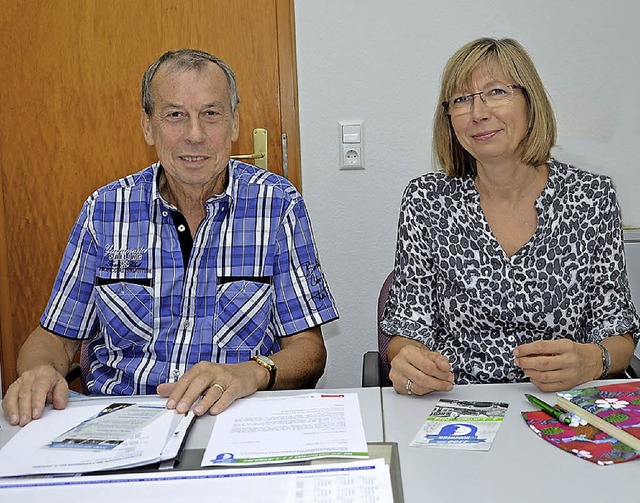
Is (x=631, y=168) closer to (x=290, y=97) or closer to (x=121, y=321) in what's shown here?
(x=290, y=97)

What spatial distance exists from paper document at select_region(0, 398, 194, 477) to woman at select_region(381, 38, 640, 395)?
0.64 meters

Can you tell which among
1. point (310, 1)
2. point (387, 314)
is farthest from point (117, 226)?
point (310, 1)

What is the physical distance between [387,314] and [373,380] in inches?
7.2

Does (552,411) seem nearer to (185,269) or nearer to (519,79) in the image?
(519,79)

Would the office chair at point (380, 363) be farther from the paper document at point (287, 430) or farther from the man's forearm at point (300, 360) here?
the paper document at point (287, 430)

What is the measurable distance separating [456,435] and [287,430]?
11.1 inches

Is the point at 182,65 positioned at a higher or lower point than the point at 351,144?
higher

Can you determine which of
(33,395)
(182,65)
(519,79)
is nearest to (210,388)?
(33,395)

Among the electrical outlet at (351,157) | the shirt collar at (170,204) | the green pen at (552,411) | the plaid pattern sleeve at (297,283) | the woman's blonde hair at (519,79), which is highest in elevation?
the woman's blonde hair at (519,79)

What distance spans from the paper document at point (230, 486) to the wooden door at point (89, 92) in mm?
1736

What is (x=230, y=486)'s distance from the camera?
109 cm

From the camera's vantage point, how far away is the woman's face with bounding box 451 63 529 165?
1765mm

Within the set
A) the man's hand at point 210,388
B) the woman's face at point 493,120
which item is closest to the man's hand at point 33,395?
the man's hand at point 210,388

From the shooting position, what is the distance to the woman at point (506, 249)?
1.75 meters
